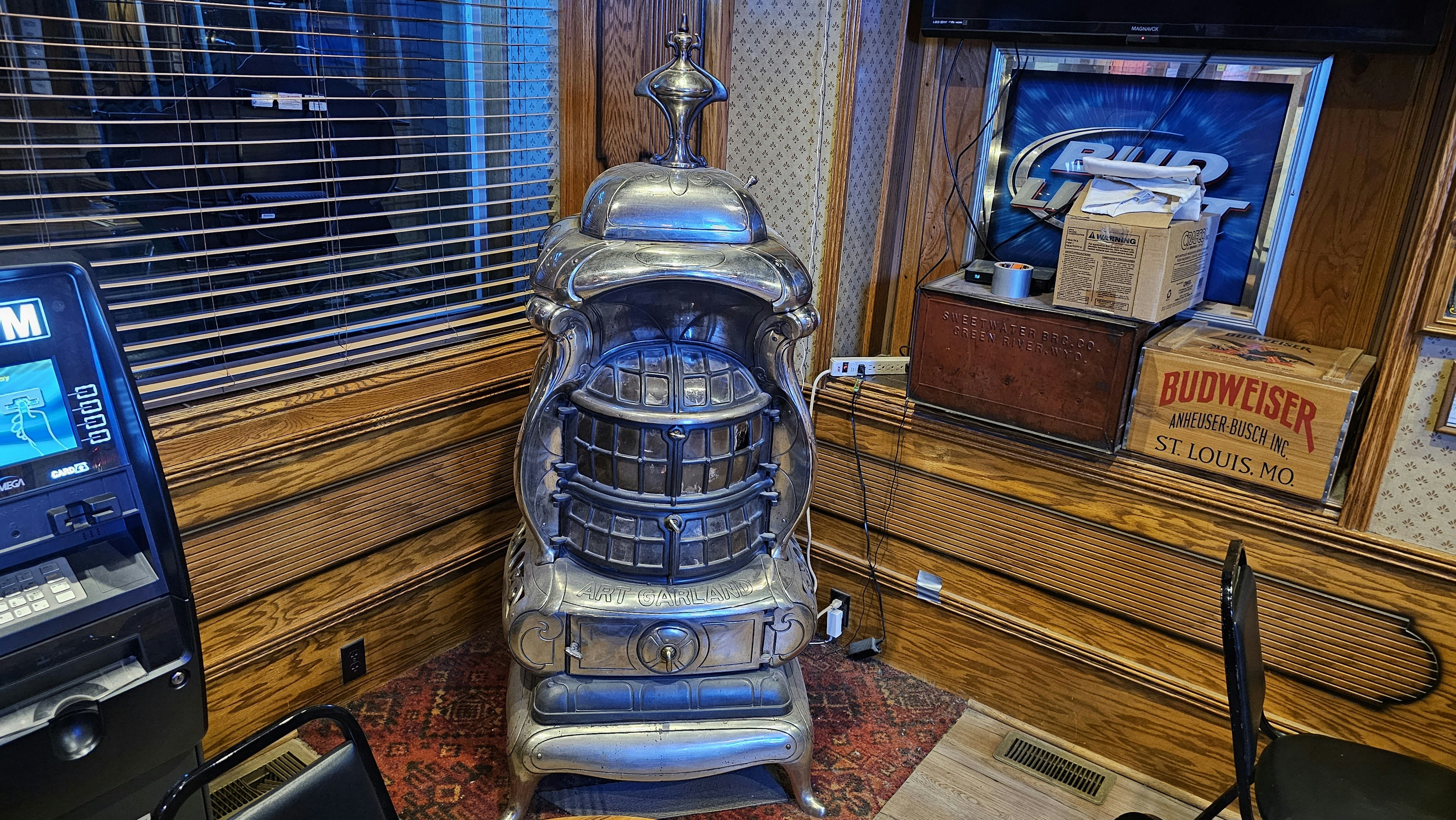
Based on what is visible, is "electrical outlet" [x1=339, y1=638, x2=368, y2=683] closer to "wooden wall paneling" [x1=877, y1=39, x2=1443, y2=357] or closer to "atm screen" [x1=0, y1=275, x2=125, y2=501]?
"atm screen" [x1=0, y1=275, x2=125, y2=501]

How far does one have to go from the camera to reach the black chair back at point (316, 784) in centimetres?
124

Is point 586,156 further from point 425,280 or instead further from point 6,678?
point 6,678

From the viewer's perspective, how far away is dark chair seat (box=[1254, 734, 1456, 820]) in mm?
1840

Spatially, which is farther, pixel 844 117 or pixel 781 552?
pixel 844 117

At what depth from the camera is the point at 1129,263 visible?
233 centimetres

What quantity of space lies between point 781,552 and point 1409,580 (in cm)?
146

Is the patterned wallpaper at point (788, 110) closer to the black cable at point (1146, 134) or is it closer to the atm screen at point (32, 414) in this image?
the black cable at point (1146, 134)

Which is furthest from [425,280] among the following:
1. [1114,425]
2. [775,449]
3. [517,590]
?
[1114,425]

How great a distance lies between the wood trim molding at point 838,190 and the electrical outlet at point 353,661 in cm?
158

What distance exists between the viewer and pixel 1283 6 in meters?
2.27

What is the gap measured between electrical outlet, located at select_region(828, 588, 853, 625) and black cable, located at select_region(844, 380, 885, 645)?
33 mm

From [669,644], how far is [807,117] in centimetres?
155

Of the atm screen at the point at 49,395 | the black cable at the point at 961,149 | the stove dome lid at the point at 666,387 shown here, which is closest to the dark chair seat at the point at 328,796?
the atm screen at the point at 49,395

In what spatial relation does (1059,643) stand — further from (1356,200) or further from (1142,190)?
(1356,200)
